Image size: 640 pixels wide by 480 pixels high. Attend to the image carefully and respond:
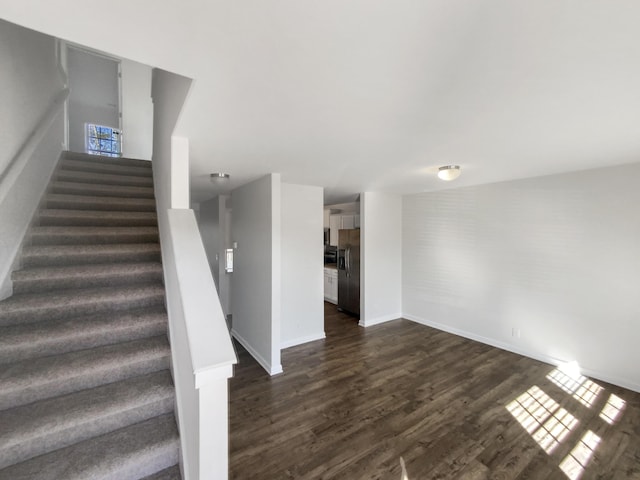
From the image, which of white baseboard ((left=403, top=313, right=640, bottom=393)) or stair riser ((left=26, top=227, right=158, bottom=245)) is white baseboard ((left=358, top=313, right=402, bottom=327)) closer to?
white baseboard ((left=403, top=313, right=640, bottom=393))

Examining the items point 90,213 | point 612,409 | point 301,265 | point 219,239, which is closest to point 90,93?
point 219,239

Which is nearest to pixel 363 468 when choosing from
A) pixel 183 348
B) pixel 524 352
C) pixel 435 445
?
pixel 435 445

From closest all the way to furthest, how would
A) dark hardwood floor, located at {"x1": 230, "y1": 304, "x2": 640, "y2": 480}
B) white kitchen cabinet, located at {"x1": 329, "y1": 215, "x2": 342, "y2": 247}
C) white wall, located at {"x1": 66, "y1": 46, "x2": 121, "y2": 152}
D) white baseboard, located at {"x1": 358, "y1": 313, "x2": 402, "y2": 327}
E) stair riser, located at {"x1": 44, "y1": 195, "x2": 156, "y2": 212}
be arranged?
dark hardwood floor, located at {"x1": 230, "y1": 304, "x2": 640, "y2": 480} → stair riser, located at {"x1": 44, "y1": 195, "x2": 156, "y2": 212} → white baseboard, located at {"x1": 358, "y1": 313, "x2": 402, "y2": 327} → white wall, located at {"x1": 66, "y1": 46, "x2": 121, "y2": 152} → white kitchen cabinet, located at {"x1": 329, "y1": 215, "x2": 342, "y2": 247}

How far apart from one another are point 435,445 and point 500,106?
2540 mm

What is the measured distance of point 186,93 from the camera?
4.82ft

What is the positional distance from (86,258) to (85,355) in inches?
39.8

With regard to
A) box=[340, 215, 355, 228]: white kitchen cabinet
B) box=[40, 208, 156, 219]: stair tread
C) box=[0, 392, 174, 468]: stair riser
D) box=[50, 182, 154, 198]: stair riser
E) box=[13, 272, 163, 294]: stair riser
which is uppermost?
box=[50, 182, 154, 198]: stair riser

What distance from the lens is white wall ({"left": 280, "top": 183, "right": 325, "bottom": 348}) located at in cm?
Answer: 385

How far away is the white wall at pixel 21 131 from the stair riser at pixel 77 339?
0.54 metres

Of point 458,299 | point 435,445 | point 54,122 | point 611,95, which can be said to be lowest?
point 435,445

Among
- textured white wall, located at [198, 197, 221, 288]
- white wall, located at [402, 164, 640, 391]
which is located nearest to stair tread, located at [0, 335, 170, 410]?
textured white wall, located at [198, 197, 221, 288]

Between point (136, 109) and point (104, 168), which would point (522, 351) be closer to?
point (104, 168)

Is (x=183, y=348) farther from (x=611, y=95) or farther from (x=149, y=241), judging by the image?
(x=611, y=95)

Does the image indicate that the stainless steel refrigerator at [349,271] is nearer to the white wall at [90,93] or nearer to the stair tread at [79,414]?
the stair tread at [79,414]
